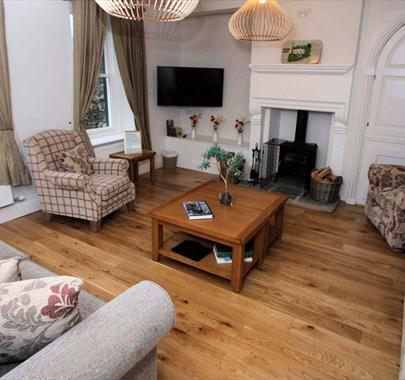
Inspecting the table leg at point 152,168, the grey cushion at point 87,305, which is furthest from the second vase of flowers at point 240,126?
the grey cushion at point 87,305

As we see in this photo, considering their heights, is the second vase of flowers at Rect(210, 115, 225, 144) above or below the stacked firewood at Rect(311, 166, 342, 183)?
above

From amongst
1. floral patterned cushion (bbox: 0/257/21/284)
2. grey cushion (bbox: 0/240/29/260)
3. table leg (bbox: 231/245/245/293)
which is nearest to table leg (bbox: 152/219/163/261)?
table leg (bbox: 231/245/245/293)

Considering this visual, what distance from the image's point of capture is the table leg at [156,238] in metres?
2.90

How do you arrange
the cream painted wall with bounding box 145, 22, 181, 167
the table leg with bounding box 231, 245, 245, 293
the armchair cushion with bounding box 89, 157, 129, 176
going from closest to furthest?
the table leg with bounding box 231, 245, 245, 293, the armchair cushion with bounding box 89, 157, 129, 176, the cream painted wall with bounding box 145, 22, 181, 167

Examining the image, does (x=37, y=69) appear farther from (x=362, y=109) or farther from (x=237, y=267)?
(x=362, y=109)

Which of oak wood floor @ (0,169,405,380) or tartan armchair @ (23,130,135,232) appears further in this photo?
tartan armchair @ (23,130,135,232)

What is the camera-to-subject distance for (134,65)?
4898 mm

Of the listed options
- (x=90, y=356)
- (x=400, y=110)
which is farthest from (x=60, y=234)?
(x=400, y=110)

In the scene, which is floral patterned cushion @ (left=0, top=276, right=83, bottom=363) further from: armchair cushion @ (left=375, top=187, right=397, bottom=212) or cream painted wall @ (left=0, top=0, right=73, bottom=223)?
armchair cushion @ (left=375, top=187, right=397, bottom=212)

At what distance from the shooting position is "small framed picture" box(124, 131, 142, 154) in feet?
15.5

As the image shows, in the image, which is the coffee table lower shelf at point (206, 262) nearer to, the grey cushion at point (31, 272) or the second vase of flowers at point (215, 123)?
the grey cushion at point (31, 272)

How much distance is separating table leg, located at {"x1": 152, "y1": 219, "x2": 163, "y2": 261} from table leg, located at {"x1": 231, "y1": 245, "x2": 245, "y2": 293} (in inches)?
28.2

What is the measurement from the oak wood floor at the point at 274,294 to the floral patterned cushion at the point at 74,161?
574mm

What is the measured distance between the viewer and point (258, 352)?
2.08 m
